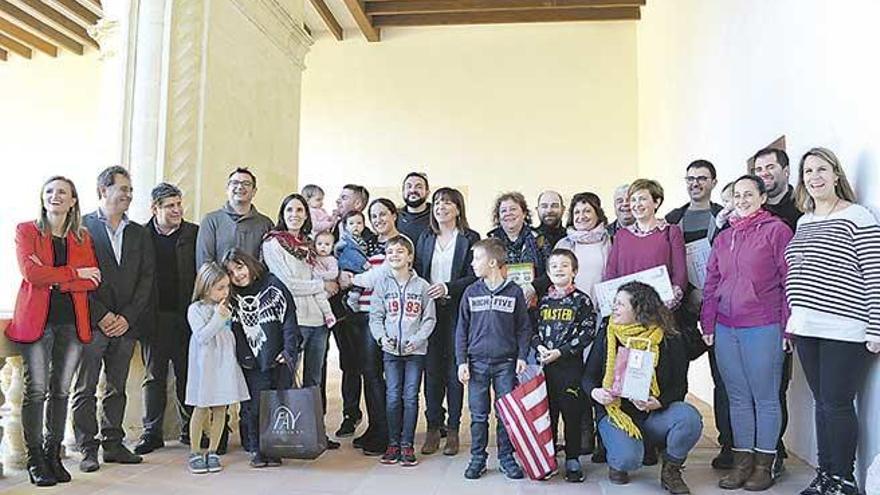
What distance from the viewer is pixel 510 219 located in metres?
3.95

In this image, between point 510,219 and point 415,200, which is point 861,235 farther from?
point 415,200

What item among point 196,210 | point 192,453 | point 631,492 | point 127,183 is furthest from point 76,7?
point 631,492

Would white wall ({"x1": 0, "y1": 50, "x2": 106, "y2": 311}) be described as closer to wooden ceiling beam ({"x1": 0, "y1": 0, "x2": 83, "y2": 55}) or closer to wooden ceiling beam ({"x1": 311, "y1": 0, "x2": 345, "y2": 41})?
wooden ceiling beam ({"x1": 0, "y1": 0, "x2": 83, "y2": 55})

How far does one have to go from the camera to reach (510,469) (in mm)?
3479

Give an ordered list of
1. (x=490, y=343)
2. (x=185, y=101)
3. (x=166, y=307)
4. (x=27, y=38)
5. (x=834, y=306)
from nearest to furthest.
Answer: (x=834, y=306), (x=490, y=343), (x=166, y=307), (x=185, y=101), (x=27, y=38)

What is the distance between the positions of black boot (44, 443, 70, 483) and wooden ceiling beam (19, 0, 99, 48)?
21.7 ft

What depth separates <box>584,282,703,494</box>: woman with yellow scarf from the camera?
130 inches

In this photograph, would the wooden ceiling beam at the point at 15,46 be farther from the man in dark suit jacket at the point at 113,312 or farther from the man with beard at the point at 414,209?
the man with beard at the point at 414,209

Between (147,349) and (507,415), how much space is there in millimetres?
2042

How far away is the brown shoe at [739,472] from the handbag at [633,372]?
0.56m

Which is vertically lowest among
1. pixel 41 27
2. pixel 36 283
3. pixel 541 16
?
pixel 36 283

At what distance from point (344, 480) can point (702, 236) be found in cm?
227

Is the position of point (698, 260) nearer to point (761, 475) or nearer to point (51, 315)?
point (761, 475)

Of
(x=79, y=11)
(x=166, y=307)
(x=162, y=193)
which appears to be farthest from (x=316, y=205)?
(x=79, y=11)
